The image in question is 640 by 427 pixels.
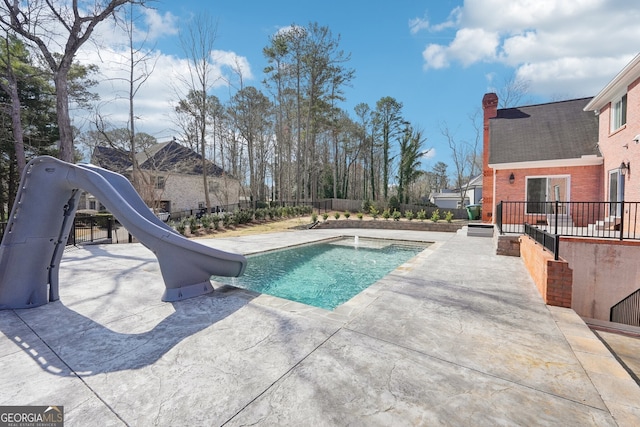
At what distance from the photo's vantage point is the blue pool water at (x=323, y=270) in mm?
5594

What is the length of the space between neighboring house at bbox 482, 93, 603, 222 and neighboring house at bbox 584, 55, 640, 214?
0.59m

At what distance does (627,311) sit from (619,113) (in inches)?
275

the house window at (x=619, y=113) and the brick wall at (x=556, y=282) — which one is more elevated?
the house window at (x=619, y=113)

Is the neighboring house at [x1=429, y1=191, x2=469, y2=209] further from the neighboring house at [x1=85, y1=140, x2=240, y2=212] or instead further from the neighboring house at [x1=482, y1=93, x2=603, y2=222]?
the neighboring house at [x1=85, y1=140, x2=240, y2=212]

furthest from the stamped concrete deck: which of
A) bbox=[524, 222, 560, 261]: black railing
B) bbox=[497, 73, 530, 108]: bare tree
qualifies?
bbox=[497, 73, 530, 108]: bare tree

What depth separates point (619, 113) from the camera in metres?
8.75

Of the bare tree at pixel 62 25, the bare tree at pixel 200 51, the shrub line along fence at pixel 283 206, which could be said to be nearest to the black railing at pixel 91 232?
the shrub line along fence at pixel 283 206

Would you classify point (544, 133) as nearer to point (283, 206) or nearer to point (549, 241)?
point (549, 241)

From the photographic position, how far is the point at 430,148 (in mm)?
24375

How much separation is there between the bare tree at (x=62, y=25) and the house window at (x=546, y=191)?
1722 centimetres

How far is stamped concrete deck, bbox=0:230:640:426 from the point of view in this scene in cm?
175

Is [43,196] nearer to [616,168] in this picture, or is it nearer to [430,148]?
[616,168]

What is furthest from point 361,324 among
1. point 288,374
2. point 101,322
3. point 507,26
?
point 507,26

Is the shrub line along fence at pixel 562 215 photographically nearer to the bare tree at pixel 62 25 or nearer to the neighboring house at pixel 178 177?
the bare tree at pixel 62 25
